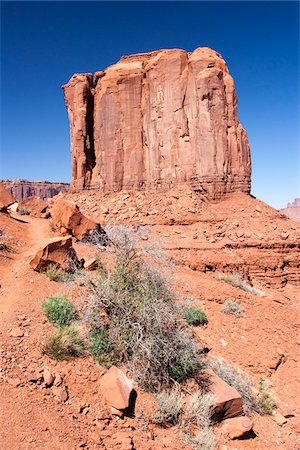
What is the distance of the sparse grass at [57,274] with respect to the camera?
8258 mm

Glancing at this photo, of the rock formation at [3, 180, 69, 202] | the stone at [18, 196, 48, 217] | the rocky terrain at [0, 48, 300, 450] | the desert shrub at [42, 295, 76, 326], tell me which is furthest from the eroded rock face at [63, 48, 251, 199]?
the rock formation at [3, 180, 69, 202]

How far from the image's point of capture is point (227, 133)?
28.3 metres

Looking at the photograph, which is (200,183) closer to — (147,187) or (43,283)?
(147,187)

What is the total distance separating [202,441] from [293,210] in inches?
6243

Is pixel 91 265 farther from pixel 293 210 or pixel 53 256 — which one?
pixel 293 210

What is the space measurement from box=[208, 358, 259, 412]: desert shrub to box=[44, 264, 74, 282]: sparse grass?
3.74 meters

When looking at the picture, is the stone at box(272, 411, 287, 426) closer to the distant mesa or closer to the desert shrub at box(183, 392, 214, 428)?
the desert shrub at box(183, 392, 214, 428)

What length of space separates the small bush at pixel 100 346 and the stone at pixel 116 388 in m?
0.33

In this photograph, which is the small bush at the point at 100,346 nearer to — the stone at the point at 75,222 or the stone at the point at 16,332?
the stone at the point at 16,332

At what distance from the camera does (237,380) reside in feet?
23.6

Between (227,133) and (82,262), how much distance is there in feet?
71.3

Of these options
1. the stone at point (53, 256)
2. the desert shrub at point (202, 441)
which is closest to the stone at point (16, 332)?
the stone at point (53, 256)

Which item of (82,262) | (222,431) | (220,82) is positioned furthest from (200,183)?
(222,431)

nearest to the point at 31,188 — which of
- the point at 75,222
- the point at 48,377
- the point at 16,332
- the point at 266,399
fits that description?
the point at 75,222
